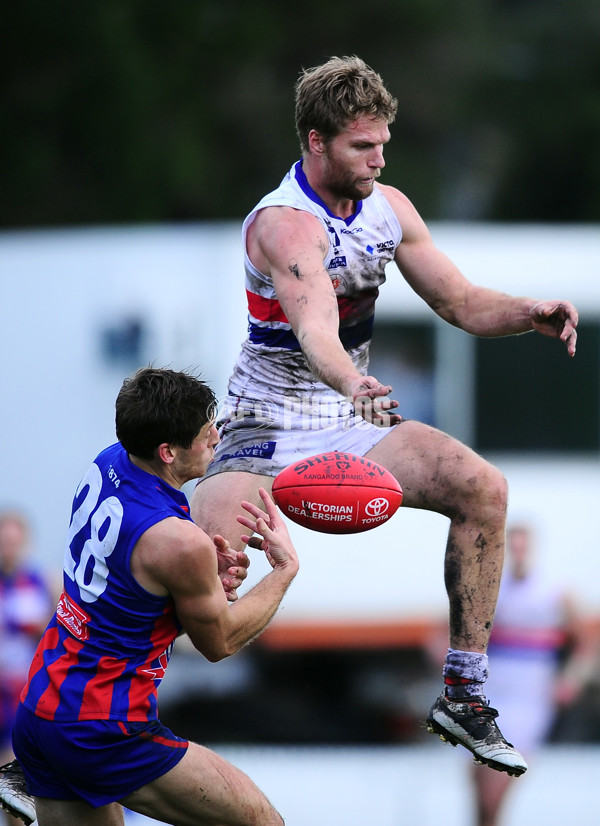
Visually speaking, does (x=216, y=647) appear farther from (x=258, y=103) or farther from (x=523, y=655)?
(x=258, y=103)

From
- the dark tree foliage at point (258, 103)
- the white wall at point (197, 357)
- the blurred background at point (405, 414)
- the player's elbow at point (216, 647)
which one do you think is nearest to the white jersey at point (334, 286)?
the player's elbow at point (216, 647)

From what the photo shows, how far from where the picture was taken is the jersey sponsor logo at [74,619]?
17.0 feet

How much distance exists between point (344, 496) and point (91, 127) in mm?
16016

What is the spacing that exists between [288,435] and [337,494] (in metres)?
0.60

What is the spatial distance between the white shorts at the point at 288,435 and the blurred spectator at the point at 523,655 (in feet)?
16.5

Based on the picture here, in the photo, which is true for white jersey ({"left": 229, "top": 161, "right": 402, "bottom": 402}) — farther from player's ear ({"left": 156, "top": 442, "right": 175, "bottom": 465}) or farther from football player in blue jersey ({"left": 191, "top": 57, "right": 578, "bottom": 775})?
player's ear ({"left": 156, "top": 442, "right": 175, "bottom": 465})

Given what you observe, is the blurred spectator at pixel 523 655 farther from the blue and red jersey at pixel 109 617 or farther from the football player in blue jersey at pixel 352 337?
the blue and red jersey at pixel 109 617

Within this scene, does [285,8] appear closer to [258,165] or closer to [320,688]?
[258,165]

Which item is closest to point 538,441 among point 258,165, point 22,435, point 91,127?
point 22,435

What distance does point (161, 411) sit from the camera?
5.13 meters

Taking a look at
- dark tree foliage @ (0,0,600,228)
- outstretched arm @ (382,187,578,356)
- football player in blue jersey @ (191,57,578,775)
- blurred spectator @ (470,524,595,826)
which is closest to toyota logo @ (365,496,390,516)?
football player in blue jersey @ (191,57,578,775)

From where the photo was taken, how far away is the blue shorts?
511 cm

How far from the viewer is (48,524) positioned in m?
12.3

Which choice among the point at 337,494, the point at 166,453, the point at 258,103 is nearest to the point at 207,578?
the point at 166,453
